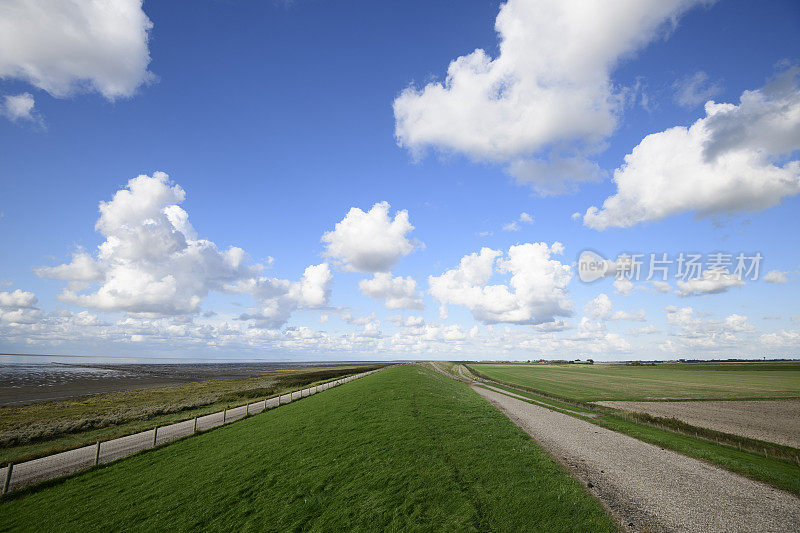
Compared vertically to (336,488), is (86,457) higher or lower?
lower

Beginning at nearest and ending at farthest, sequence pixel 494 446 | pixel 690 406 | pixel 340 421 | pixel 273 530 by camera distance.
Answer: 1. pixel 273 530
2. pixel 494 446
3. pixel 340 421
4. pixel 690 406

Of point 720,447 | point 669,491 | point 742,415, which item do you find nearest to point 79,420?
point 669,491

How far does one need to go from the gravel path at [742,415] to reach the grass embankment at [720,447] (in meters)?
2.95

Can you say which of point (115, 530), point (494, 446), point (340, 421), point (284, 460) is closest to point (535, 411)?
point (494, 446)

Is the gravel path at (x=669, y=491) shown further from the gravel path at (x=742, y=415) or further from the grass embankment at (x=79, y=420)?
the grass embankment at (x=79, y=420)

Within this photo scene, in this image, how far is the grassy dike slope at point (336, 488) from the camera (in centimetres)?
1305

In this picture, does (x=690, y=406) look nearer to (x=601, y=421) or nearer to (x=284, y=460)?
(x=601, y=421)

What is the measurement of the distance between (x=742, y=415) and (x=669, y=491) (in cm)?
3932

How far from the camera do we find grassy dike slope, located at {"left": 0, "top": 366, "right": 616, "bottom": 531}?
13047 millimetres

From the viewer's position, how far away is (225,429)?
3055 centimetres

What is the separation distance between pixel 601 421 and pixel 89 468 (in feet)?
143

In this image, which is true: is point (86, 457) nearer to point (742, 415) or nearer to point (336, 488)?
point (336, 488)

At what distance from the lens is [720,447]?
26.4 meters

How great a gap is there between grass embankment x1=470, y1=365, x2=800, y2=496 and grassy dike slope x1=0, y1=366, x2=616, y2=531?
445 inches
